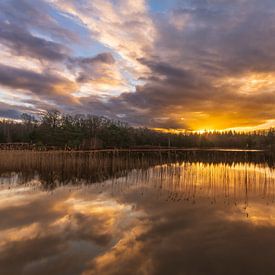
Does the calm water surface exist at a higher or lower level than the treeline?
lower

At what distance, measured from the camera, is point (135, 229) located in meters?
7.04

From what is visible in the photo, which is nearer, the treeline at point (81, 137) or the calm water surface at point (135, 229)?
the calm water surface at point (135, 229)

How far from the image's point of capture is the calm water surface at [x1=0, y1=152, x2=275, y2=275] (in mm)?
5155

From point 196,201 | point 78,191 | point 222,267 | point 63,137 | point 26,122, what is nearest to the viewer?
point 222,267

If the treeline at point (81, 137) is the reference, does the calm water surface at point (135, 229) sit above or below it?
below

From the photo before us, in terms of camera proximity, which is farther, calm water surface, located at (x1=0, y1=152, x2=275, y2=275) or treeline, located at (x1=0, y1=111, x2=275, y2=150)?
treeline, located at (x1=0, y1=111, x2=275, y2=150)

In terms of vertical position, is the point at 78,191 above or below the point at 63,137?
below

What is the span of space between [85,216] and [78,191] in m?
3.90

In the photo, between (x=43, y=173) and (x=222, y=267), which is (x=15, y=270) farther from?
(x=43, y=173)

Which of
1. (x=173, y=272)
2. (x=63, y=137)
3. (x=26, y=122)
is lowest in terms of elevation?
(x=173, y=272)

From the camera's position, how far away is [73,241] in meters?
6.09

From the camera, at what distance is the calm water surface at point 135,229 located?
515 cm

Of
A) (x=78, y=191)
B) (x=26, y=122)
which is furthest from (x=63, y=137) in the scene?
(x=26, y=122)

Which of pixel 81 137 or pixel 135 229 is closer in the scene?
pixel 135 229
